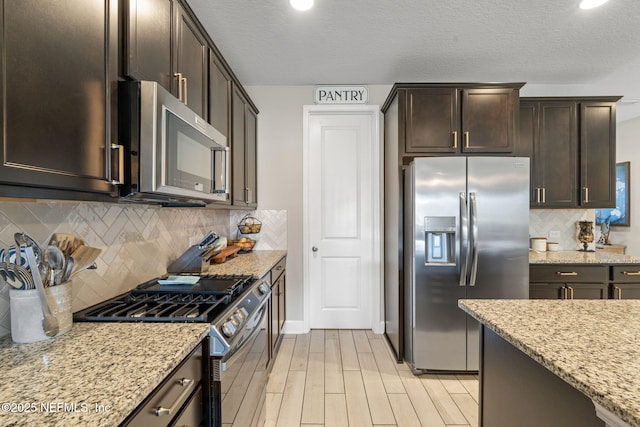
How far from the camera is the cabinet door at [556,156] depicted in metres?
2.89

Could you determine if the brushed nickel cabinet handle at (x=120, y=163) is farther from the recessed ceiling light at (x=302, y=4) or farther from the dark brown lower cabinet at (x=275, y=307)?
the recessed ceiling light at (x=302, y=4)

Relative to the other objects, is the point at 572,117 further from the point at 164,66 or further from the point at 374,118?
the point at 164,66

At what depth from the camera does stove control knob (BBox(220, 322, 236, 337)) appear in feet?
3.78

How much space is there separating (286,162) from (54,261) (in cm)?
248

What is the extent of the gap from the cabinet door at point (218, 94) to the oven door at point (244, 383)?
130 centimetres

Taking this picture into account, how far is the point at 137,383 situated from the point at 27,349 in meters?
0.47

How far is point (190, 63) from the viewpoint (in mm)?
1642

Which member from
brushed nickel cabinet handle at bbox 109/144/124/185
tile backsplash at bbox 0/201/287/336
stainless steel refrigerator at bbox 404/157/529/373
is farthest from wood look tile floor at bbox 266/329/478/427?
brushed nickel cabinet handle at bbox 109/144/124/185

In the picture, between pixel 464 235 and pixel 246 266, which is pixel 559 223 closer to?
pixel 464 235

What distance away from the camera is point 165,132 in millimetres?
1183

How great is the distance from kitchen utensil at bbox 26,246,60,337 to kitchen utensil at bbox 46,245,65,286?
54 millimetres

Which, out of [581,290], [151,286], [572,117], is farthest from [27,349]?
[572,117]

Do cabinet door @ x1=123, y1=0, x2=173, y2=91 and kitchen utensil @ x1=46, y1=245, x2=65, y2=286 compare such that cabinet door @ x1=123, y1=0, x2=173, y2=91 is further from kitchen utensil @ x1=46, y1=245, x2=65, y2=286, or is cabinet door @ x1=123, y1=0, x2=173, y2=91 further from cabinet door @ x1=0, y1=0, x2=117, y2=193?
kitchen utensil @ x1=46, y1=245, x2=65, y2=286

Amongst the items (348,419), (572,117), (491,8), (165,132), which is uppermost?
(491,8)
